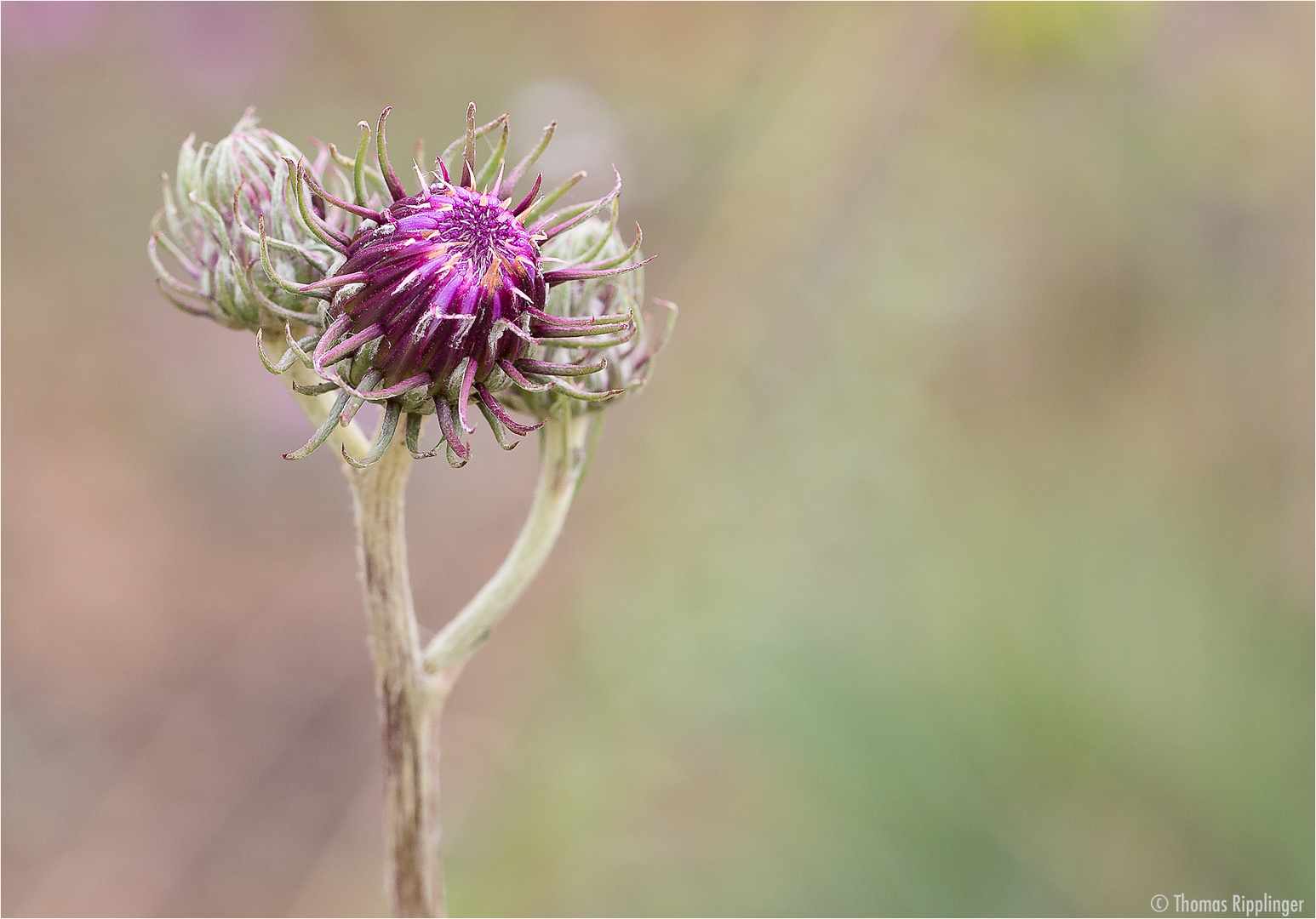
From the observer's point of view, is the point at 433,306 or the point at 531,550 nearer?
the point at 433,306

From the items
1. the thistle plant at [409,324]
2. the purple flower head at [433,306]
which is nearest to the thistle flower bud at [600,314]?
the thistle plant at [409,324]

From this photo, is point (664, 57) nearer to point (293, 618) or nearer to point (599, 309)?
point (293, 618)

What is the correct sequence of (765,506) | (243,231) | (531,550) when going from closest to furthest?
(243,231) < (531,550) < (765,506)

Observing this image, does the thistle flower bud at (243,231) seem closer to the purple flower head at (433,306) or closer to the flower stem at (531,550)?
the purple flower head at (433,306)

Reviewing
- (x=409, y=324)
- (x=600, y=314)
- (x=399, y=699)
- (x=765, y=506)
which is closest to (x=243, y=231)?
(x=409, y=324)

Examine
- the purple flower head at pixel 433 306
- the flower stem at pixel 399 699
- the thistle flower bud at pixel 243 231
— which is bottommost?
the flower stem at pixel 399 699

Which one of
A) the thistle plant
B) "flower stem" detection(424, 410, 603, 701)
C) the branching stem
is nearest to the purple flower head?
the thistle plant

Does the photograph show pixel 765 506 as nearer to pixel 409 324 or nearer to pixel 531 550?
pixel 531 550
